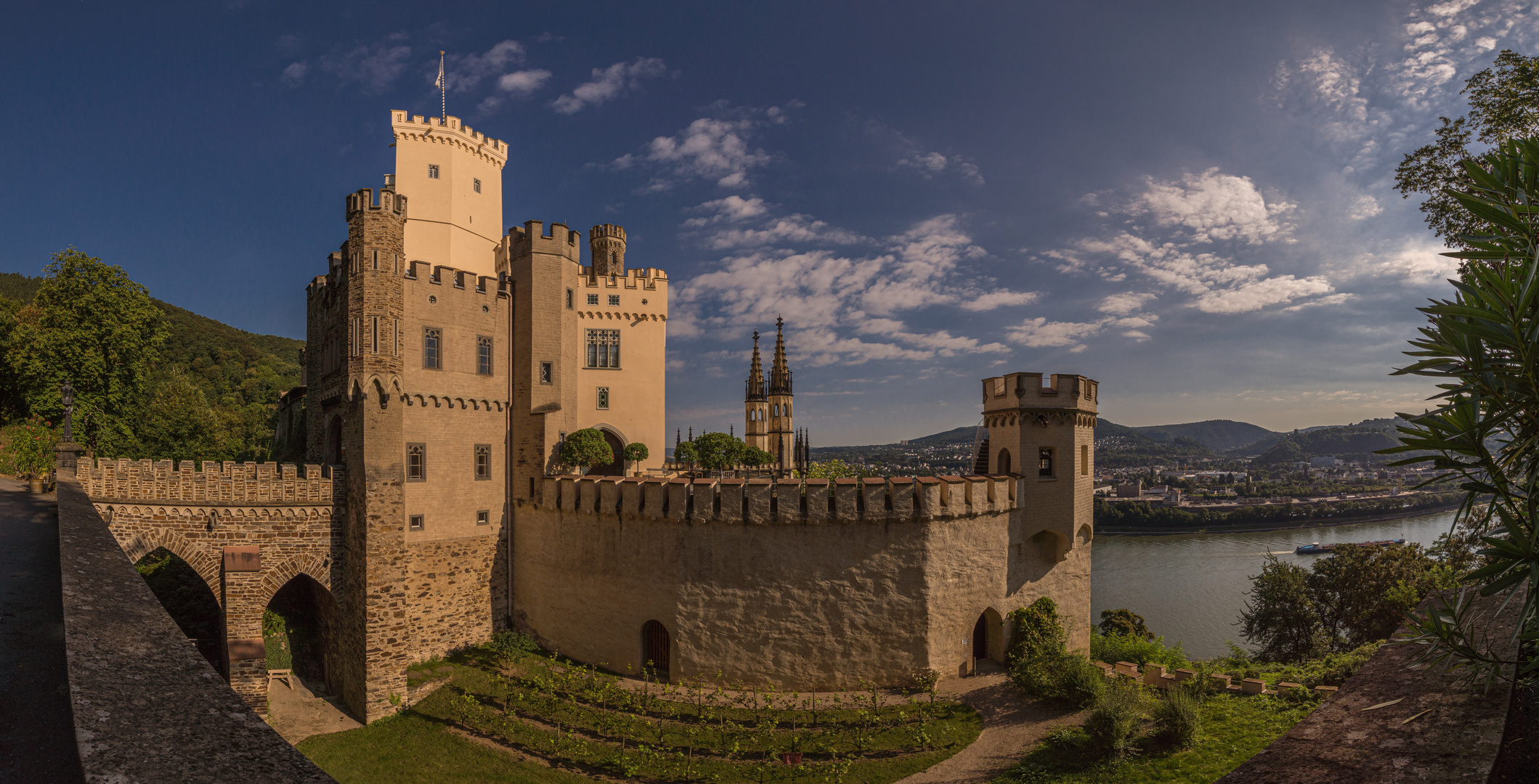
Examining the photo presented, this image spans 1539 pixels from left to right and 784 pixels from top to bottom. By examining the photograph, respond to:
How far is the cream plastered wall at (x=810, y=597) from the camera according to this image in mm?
17188

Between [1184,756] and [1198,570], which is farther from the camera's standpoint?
[1198,570]

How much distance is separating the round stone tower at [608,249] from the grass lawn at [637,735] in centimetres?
1625

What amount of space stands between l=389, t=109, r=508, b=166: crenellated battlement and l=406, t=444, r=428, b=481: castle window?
12748 mm

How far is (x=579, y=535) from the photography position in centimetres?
1956

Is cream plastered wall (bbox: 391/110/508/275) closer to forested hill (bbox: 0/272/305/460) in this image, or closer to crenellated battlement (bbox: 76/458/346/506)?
crenellated battlement (bbox: 76/458/346/506)

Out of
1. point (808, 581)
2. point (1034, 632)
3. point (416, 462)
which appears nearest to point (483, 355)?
point (416, 462)

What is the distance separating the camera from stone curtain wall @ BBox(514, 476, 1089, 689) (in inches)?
677

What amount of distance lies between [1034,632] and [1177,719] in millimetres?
5364

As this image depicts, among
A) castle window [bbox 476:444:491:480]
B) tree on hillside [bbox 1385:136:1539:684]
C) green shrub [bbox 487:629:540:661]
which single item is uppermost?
tree on hillside [bbox 1385:136:1539:684]

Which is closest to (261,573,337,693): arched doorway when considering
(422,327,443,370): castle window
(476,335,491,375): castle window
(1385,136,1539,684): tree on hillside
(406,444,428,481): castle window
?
(406,444,428,481): castle window

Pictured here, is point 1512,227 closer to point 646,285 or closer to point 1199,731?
point 1199,731

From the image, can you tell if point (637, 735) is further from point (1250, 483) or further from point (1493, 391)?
point (1250, 483)

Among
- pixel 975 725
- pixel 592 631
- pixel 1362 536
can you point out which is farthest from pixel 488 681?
pixel 1362 536

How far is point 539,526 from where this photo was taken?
20562mm
